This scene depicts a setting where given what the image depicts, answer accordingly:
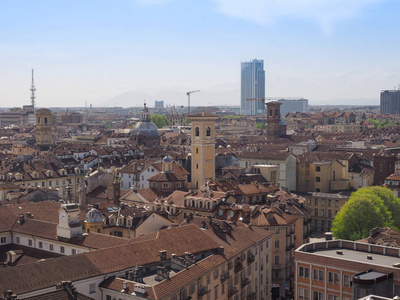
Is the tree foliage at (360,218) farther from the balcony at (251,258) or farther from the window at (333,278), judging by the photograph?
the window at (333,278)

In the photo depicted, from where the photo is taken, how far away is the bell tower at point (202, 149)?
80500 millimetres

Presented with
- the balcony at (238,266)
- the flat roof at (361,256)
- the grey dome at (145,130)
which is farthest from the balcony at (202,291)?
the grey dome at (145,130)

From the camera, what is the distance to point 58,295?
101ft

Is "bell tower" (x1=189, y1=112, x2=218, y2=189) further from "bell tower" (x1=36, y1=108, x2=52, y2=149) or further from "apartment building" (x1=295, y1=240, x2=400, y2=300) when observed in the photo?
"bell tower" (x1=36, y1=108, x2=52, y2=149)

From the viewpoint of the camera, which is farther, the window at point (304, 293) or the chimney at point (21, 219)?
the chimney at point (21, 219)

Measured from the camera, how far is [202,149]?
8050cm

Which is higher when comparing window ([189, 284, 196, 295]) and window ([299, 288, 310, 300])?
window ([189, 284, 196, 295])

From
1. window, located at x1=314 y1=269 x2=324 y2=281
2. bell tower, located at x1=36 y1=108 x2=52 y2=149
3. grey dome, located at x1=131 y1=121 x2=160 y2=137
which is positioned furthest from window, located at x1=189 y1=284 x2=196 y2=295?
grey dome, located at x1=131 y1=121 x2=160 y2=137

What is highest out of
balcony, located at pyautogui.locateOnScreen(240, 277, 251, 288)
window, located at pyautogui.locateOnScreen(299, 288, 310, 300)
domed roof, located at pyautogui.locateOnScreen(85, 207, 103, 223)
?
domed roof, located at pyautogui.locateOnScreen(85, 207, 103, 223)

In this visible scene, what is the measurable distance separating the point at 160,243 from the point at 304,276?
9.79 meters

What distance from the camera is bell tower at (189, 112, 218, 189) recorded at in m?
80.5

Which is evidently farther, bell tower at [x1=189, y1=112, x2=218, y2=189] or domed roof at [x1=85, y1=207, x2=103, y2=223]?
bell tower at [x1=189, y1=112, x2=218, y2=189]

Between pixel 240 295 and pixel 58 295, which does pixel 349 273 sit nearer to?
pixel 240 295

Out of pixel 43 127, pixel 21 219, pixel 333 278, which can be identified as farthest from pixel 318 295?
pixel 43 127
